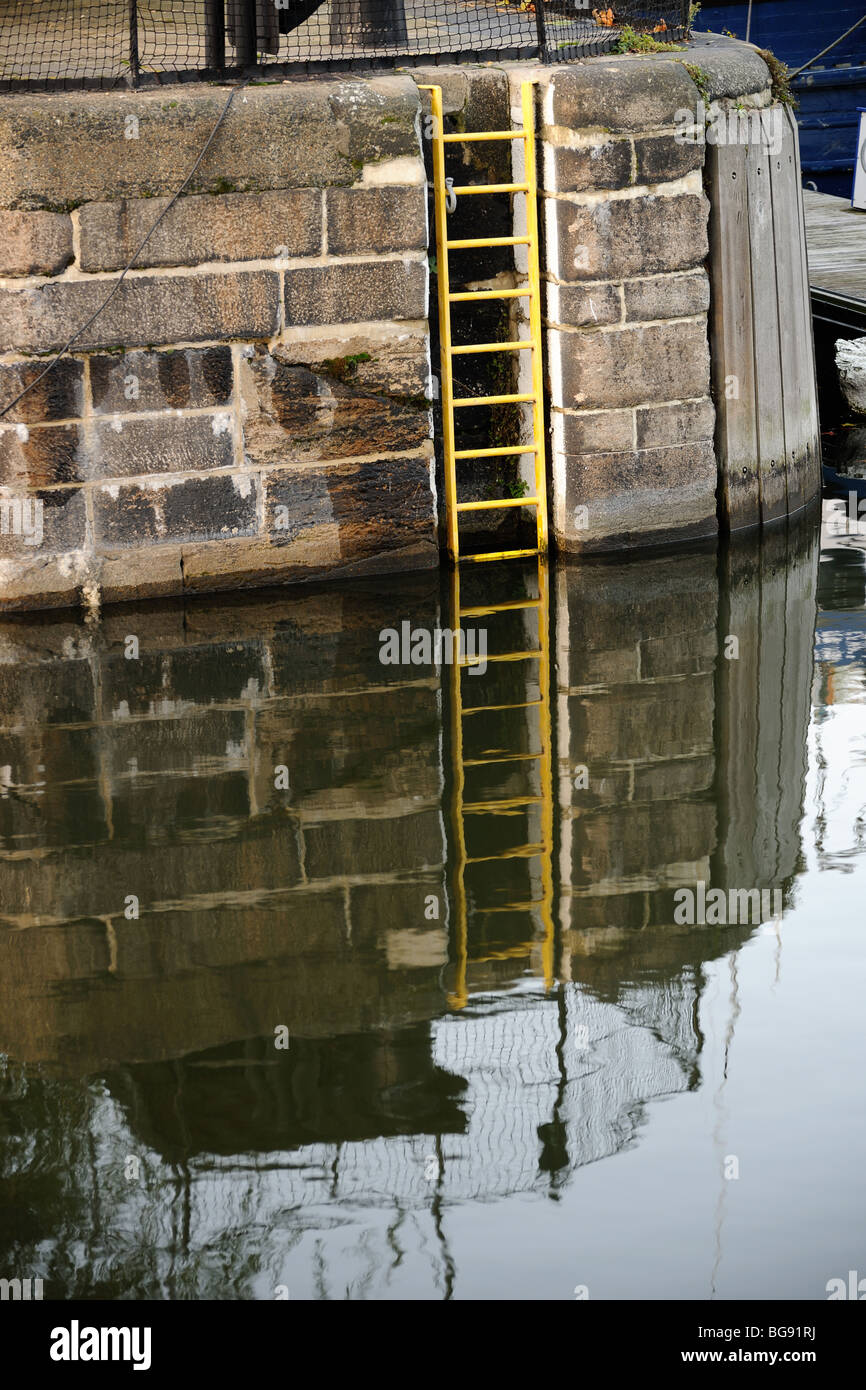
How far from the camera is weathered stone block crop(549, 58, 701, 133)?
25.1ft

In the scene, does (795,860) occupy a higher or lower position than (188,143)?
lower

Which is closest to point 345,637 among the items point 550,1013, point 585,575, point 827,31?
point 585,575

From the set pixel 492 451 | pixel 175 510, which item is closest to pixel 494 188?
pixel 492 451

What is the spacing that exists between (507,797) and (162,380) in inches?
119

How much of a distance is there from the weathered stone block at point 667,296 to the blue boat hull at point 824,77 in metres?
11.1

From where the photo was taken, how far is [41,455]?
7.43m

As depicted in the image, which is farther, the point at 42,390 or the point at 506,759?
the point at 42,390

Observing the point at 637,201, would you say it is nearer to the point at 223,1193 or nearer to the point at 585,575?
the point at 585,575

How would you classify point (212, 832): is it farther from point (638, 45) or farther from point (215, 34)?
point (638, 45)

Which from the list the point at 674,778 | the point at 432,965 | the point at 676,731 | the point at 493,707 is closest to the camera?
the point at 432,965

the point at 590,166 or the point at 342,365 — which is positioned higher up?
the point at 590,166

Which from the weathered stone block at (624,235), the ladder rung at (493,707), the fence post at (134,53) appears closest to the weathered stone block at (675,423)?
the weathered stone block at (624,235)

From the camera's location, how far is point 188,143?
7250mm
